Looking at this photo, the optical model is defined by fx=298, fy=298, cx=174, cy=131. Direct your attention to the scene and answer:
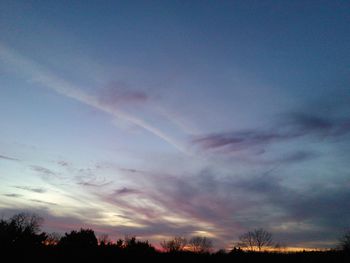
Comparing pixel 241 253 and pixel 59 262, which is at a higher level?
pixel 241 253

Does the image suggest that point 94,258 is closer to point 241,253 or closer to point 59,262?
point 59,262

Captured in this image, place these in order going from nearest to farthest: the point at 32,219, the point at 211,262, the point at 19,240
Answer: the point at 211,262 < the point at 19,240 < the point at 32,219

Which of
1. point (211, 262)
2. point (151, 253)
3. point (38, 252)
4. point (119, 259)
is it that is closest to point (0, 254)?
point (38, 252)

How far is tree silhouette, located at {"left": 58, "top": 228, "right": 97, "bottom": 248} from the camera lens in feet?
108

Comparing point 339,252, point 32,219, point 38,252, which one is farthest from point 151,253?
point 32,219

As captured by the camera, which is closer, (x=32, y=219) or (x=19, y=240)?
(x=19, y=240)

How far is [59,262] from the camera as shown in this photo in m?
28.3

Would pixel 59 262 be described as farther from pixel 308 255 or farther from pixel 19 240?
pixel 308 255

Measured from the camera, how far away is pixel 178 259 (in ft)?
91.8

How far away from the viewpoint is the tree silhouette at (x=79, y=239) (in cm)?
3303

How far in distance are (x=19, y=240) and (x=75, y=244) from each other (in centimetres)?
589

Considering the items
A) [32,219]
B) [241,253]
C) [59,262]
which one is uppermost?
[32,219]

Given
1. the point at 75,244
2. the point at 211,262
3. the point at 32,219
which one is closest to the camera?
the point at 211,262

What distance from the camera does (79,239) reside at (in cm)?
3572
